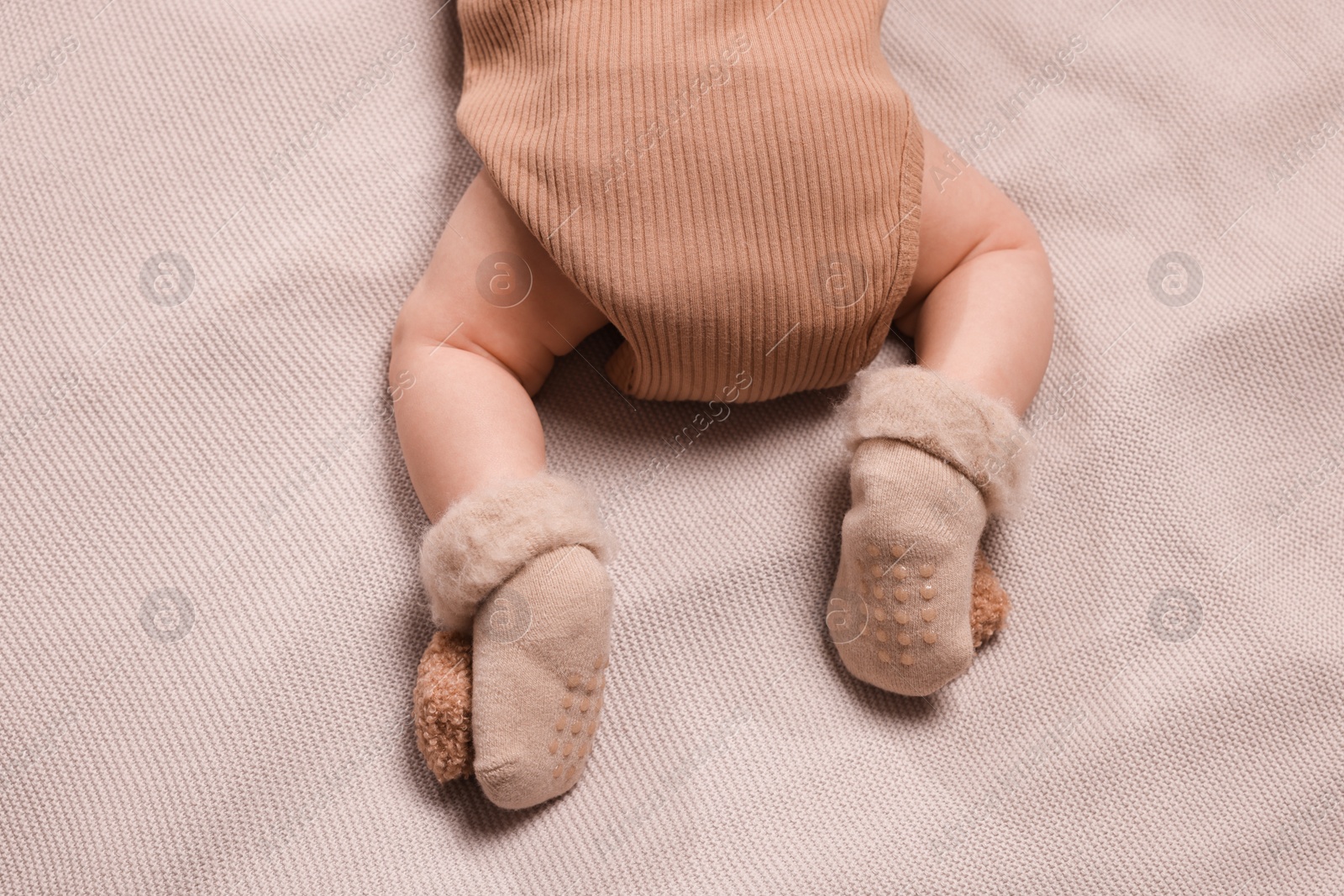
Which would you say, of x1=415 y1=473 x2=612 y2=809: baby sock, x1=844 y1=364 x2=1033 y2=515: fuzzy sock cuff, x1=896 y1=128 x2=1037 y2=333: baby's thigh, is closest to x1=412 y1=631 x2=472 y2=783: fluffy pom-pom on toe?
x1=415 y1=473 x2=612 y2=809: baby sock

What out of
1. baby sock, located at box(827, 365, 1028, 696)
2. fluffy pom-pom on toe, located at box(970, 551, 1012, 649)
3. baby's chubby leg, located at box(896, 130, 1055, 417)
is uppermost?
baby's chubby leg, located at box(896, 130, 1055, 417)

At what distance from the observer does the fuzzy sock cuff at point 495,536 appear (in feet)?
2.61

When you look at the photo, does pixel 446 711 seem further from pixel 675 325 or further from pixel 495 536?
pixel 675 325

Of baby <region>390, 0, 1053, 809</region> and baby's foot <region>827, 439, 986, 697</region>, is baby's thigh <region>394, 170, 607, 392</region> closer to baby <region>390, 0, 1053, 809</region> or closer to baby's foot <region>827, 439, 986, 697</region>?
baby <region>390, 0, 1053, 809</region>

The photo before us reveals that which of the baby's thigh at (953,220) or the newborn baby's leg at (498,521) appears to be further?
the baby's thigh at (953,220)

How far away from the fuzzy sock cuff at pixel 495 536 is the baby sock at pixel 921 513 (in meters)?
0.25

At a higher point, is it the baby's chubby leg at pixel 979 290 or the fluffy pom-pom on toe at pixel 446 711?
the baby's chubby leg at pixel 979 290

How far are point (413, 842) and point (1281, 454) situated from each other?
0.93 meters

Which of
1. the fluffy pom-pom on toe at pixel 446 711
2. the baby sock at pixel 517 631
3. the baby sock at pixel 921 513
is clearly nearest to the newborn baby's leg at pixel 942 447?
the baby sock at pixel 921 513

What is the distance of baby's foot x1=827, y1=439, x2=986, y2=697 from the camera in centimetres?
83

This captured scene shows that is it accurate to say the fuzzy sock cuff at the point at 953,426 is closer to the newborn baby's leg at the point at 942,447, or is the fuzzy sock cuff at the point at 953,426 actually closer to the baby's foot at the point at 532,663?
the newborn baby's leg at the point at 942,447

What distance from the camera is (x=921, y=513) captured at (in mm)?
825

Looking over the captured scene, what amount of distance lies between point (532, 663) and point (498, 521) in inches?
4.8

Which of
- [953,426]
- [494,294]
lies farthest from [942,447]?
[494,294]
